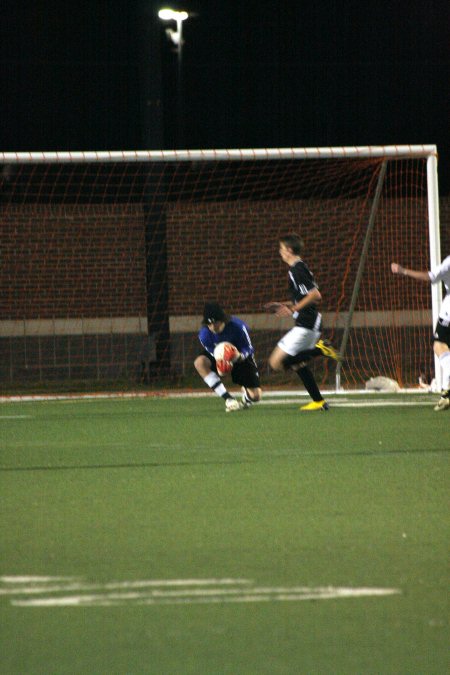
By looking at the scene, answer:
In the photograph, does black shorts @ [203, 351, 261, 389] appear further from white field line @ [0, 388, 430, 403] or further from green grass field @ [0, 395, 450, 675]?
green grass field @ [0, 395, 450, 675]

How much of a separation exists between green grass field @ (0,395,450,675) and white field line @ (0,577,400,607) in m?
0.01

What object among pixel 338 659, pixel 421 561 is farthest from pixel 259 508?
pixel 338 659

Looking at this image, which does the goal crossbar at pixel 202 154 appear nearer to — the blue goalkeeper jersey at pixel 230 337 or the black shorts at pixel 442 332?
the blue goalkeeper jersey at pixel 230 337

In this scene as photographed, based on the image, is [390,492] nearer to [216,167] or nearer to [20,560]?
[20,560]

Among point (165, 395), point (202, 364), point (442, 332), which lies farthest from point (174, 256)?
point (442, 332)

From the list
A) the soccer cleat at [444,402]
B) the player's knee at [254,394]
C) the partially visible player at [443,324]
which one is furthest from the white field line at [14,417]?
the soccer cleat at [444,402]

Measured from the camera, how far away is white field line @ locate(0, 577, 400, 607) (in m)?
4.77

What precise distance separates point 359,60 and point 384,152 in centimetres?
3305

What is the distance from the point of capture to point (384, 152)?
16531 mm

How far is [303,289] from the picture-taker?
13266mm

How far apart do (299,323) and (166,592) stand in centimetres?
878

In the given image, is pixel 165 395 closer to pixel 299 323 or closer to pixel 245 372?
pixel 245 372

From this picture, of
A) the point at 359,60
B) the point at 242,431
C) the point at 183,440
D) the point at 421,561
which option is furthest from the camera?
the point at 359,60

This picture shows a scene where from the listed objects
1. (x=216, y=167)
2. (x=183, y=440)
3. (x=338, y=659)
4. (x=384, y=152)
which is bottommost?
(x=338, y=659)
